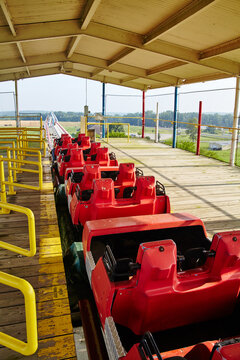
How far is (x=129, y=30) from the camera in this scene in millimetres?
6516

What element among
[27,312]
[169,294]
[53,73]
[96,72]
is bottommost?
[169,294]

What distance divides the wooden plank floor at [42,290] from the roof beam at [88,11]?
3165 millimetres

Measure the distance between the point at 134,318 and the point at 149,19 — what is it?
520 centimetres

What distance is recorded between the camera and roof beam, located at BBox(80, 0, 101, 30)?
16.1ft

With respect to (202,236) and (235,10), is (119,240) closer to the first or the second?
(202,236)

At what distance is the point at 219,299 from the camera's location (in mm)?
2092

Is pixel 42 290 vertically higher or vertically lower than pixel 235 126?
lower

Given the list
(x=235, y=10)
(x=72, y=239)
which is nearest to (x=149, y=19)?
(x=235, y=10)

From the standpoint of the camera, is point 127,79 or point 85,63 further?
point 127,79

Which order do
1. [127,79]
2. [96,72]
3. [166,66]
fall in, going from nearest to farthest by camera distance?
[166,66] → [96,72] → [127,79]

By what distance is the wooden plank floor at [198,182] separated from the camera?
477 cm

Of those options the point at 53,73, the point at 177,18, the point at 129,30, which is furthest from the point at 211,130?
the point at 53,73

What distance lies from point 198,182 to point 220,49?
2.78 metres

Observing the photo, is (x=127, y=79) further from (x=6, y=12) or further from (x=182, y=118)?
(x=6, y=12)
